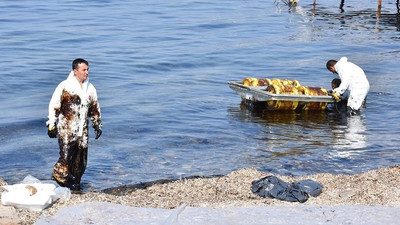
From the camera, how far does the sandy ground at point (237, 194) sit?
9234 mm

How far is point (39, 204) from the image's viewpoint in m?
8.80

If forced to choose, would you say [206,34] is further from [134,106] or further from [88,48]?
[134,106]

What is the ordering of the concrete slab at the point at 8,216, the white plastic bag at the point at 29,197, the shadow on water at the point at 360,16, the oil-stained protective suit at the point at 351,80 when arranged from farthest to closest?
the shadow on water at the point at 360,16 → the oil-stained protective suit at the point at 351,80 → the white plastic bag at the point at 29,197 → the concrete slab at the point at 8,216

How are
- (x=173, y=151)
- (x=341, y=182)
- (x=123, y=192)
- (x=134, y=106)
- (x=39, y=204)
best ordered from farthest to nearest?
(x=134, y=106)
(x=173, y=151)
(x=123, y=192)
(x=341, y=182)
(x=39, y=204)

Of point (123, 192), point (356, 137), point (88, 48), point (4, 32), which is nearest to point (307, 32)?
point (88, 48)

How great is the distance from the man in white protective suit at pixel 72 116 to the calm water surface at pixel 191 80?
148cm

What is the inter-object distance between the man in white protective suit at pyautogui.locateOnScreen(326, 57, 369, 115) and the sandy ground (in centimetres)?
624

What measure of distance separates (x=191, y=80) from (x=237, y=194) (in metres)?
13.7

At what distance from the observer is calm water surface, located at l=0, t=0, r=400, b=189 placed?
14070mm

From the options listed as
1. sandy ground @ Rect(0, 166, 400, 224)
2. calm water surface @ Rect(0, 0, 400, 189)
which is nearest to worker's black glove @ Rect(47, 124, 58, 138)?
sandy ground @ Rect(0, 166, 400, 224)

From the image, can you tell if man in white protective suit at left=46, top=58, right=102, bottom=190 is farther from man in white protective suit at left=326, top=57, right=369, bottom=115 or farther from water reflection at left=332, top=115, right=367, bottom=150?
man in white protective suit at left=326, top=57, right=369, bottom=115

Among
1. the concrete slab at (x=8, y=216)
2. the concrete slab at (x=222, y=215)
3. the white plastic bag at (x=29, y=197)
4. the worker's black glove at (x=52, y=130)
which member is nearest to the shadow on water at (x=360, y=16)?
the worker's black glove at (x=52, y=130)

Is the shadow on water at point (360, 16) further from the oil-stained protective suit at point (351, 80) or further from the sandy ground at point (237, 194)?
the sandy ground at point (237, 194)

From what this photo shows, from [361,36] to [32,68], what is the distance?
1507cm
